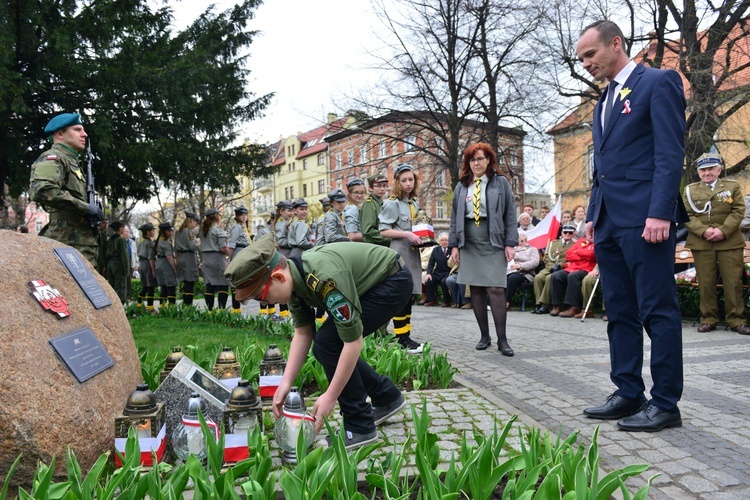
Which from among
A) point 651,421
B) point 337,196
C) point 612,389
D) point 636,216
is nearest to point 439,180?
point 337,196

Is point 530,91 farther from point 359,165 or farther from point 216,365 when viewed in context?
point 216,365

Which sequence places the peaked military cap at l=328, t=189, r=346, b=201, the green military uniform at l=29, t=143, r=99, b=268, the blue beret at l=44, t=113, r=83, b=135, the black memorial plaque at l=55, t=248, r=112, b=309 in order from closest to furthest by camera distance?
the black memorial plaque at l=55, t=248, r=112, b=309 → the green military uniform at l=29, t=143, r=99, b=268 → the blue beret at l=44, t=113, r=83, b=135 → the peaked military cap at l=328, t=189, r=346, b=201

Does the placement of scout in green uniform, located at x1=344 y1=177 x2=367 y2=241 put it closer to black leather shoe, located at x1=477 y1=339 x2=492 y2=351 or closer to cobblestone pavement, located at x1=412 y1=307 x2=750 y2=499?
cobblestone pavement, located at x1=412 y1=307 x2=750 y2=499

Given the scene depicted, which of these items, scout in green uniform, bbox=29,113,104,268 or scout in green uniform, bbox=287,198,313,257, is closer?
scout in green uniform, bbox=29,113,104,268

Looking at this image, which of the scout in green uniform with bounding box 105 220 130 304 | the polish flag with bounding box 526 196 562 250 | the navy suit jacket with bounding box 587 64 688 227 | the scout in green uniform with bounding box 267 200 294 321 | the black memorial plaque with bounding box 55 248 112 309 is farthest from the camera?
the scout in green uniform with bounding box 105 220 130 304

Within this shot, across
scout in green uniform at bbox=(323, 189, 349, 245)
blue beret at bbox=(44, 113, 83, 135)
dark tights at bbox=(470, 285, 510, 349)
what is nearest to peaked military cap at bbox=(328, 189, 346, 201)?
scout in green uniform at bbox=(323, 189, 349, 245)

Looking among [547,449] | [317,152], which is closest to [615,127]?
[547,449]

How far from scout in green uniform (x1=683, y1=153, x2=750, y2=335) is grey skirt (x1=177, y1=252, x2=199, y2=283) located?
8981mm

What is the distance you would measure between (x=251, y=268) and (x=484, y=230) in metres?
3.89

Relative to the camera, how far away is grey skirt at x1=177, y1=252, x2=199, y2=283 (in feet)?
39.7

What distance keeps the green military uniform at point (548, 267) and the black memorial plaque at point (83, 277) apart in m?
8.78

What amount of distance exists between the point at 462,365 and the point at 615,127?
2846 millimetres

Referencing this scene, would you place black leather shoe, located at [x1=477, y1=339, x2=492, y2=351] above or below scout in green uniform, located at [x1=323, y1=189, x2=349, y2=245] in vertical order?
below

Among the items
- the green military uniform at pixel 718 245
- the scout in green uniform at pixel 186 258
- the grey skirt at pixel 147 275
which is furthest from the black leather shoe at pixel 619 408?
the grey skirt at pixel 147 275
